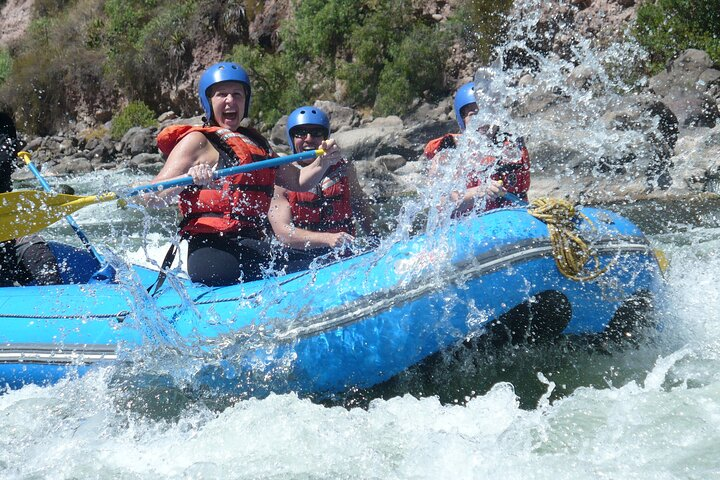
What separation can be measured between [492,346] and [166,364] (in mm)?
1443

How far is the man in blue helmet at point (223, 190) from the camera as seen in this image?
3607mm

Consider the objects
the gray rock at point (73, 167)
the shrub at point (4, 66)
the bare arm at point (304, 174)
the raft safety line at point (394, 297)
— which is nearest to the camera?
the raft safety line at point (394, 297)

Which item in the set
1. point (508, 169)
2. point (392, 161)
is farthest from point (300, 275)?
point (392, 161)

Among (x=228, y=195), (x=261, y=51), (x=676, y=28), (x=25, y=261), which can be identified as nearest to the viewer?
(x=228, y=195)

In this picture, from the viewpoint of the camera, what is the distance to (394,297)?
3.13 metres

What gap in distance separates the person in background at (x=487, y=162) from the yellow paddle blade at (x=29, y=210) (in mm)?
1943

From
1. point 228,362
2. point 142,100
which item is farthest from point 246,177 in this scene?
point 142,100

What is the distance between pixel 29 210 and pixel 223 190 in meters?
1.00

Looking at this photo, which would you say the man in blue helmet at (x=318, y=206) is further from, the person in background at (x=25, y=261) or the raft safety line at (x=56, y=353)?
the person in background at (x=25, y=261)

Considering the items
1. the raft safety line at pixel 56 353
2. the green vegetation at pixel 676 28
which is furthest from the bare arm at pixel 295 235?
the green vegetation at pixel 676 28

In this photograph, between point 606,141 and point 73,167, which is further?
point 73,167

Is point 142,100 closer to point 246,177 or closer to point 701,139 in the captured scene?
point 701,139

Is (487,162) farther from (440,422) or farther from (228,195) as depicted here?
(440,422)

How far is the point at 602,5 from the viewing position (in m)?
13.9
